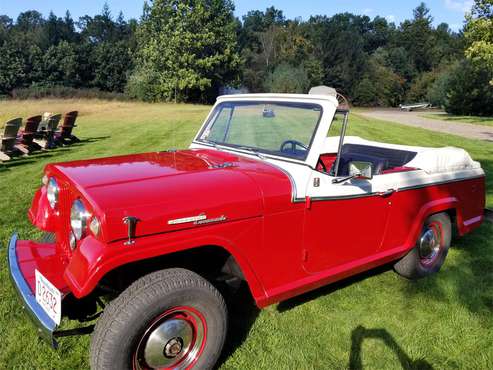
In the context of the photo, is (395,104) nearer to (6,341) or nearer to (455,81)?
(455,81)

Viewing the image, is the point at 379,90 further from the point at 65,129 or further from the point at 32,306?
the point at 32,306

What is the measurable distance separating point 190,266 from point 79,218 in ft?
2.69

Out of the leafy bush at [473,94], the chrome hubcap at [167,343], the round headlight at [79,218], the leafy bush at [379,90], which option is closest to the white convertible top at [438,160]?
the chrome hubcap at [167,343]

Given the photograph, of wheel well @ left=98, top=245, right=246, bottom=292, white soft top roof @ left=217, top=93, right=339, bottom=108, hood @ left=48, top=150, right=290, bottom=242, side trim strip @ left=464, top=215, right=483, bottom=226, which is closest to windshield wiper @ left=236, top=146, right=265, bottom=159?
hood @ left=48, top=150, right=290, bottom=242

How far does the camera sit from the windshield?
3.18 m

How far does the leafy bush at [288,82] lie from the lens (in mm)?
48875

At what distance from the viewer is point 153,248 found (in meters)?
2.22

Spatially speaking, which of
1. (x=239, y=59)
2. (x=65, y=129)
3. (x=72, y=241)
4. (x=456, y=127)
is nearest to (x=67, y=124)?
(x=65, y=129)

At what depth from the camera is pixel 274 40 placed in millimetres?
72000

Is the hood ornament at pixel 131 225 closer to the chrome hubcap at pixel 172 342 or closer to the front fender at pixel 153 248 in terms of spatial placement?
the front fender at pixel 153 248

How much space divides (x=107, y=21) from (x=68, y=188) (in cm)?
10478

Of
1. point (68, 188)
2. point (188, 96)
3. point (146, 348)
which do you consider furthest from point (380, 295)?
point (188, 96)

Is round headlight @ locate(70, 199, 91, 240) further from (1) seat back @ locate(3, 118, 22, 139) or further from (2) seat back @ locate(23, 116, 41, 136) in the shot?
(2) seat back @ locate(23, 116, 41, 136)

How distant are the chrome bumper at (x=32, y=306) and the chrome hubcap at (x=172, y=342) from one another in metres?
0.48
